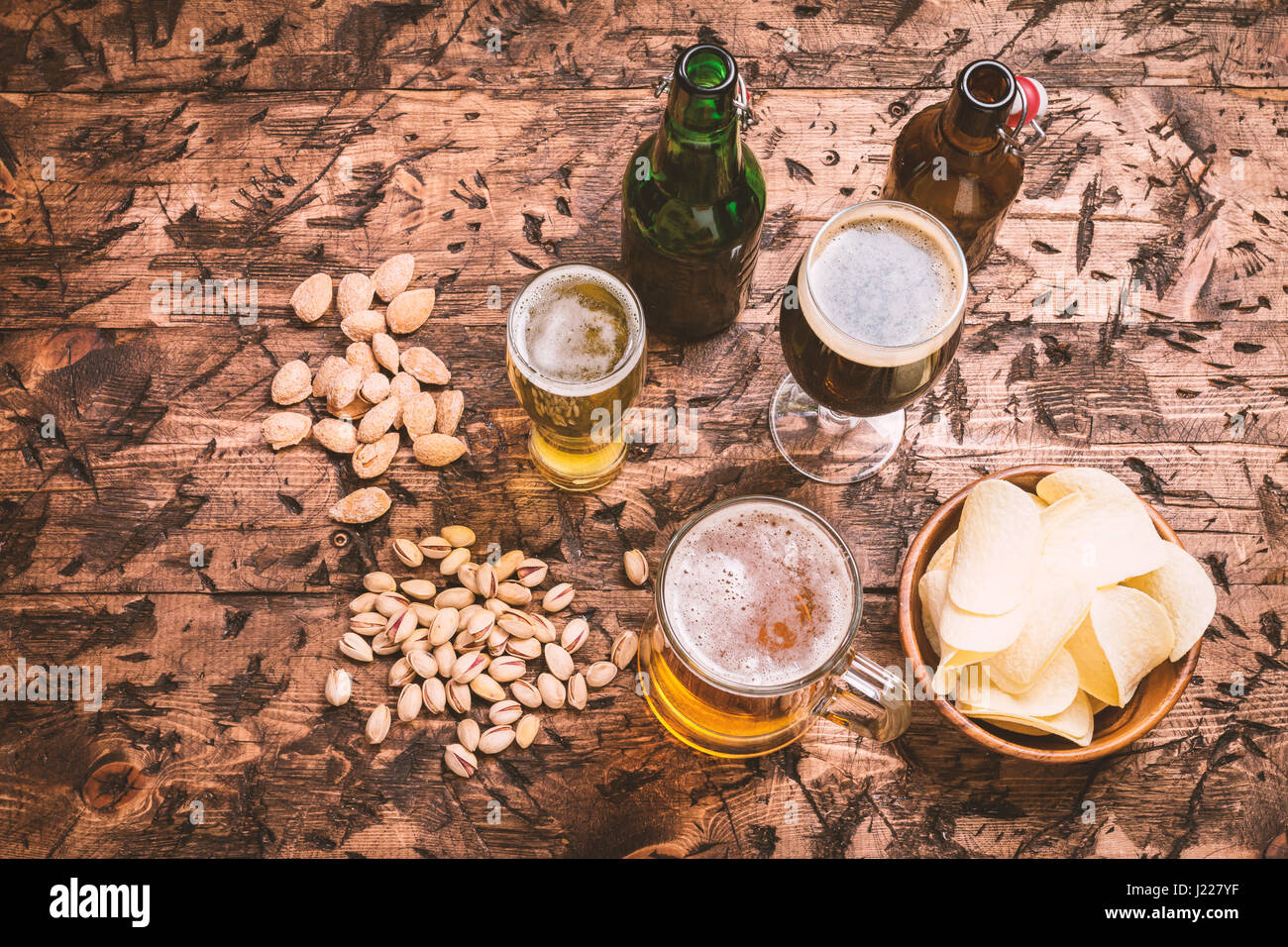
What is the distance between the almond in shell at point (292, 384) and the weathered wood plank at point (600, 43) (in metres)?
0.44

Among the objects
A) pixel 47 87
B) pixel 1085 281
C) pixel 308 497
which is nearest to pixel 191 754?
pixel 308 497

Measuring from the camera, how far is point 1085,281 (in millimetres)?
1353

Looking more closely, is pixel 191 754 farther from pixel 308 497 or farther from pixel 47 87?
pixel 47 87

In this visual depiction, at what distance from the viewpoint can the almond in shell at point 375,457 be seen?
1.27 metres

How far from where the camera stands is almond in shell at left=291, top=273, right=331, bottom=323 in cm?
132

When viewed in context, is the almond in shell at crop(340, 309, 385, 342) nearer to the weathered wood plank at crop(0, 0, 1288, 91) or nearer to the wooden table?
the wooden table

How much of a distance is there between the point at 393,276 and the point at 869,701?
837 millimetres

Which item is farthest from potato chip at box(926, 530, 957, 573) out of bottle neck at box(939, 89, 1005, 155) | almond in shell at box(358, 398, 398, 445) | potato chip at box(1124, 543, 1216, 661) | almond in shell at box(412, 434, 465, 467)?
almond in shell at box(358, 398, 398, 445)

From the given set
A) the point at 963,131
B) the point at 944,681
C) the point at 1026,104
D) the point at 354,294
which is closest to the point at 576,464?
the point at 354,294

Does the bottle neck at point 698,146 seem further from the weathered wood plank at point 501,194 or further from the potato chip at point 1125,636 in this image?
the potato chip at point 1125,636

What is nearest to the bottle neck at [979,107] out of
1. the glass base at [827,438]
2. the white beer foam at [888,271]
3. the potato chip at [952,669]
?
the white beer foam at [888,271]

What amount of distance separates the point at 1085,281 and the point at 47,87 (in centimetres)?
153

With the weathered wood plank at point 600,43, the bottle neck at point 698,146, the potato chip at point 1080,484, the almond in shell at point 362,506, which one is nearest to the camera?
the bottle neck at point 698,146
